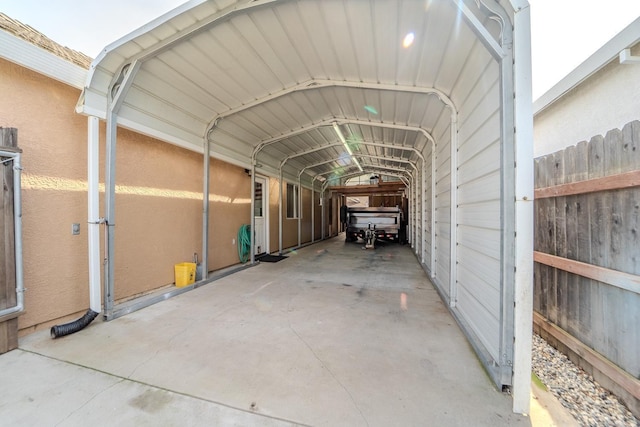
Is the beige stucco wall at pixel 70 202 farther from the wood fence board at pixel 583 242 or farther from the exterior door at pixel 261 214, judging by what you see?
the wood fence board at pixel 583 242

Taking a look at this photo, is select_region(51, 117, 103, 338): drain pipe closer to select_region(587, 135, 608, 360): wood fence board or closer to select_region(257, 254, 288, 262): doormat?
select_region(257, 254, 288, 262): doormat

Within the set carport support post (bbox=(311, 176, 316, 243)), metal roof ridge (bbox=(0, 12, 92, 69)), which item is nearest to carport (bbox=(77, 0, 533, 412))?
metal roof ridge (bbox=(0, 12, 92, 69))

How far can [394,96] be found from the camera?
3.79 m

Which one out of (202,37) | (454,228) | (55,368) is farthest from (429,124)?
(55,368)

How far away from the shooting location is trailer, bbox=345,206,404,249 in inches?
397

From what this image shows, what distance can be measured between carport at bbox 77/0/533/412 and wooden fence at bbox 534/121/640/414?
64 cm

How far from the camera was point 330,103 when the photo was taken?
14.5ft

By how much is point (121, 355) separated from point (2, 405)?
0.63m

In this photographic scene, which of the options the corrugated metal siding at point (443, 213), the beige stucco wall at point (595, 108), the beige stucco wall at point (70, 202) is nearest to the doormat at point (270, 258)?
the beige stucco wall at point (70, 202)

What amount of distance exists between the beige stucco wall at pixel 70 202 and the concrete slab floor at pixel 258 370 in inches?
19.3

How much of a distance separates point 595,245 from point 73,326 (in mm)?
4598

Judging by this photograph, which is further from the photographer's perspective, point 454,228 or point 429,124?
point 429,124

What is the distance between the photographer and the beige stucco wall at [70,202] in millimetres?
2420

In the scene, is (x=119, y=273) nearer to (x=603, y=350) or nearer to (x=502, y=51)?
(x=502, y=51)
